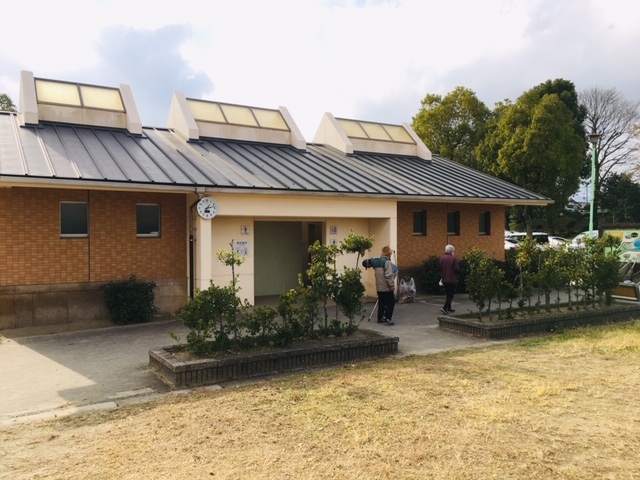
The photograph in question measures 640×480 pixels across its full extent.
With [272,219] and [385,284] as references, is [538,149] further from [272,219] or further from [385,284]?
[385,284]

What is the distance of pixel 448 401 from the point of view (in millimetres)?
5953

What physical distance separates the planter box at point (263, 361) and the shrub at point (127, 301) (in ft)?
12.8

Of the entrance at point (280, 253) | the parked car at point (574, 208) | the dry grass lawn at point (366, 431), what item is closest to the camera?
the dry grass lawn at point (366, 431)

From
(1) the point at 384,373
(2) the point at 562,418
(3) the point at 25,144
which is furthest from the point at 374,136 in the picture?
(2) the point at 562,418

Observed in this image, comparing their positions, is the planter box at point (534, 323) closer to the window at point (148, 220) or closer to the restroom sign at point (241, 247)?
the restroom sign at point (241, 247)

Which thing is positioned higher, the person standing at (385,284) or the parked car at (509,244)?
the parked car at (509,244)

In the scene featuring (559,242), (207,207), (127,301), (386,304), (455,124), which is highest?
(455,124)

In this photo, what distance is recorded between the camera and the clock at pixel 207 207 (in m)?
11.5

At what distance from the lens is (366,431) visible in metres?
4.99

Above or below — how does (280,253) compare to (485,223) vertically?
below

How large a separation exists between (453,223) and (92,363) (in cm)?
1322

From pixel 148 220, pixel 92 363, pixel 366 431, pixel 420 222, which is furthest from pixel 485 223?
pixel 366 431

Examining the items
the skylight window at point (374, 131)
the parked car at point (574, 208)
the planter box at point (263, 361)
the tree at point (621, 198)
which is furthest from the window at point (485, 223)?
the parked car at point (574, 208)

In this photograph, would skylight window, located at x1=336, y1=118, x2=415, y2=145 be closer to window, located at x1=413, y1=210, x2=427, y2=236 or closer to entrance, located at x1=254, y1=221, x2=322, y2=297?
window, located at x1=413, y1=210, x2=427, y2=236
